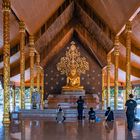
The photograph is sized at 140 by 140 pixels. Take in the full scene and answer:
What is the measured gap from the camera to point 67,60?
2688 cm

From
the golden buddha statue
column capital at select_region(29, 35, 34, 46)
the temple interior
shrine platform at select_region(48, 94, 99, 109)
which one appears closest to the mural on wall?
the temple interior

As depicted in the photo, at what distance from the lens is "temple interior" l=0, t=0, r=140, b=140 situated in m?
11.6

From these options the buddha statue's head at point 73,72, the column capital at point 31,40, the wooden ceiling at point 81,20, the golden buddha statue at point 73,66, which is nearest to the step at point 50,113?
the wooden ceiling at point 81,20

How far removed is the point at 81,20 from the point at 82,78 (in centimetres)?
609

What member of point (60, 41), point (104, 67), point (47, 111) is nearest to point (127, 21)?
point (47, 111)

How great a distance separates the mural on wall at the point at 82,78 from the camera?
28.2 meters

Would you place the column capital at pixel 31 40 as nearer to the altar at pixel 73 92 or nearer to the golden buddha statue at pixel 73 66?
the altar at pixel 73 92

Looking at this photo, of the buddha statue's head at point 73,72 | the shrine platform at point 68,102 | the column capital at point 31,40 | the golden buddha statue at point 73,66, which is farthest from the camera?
the buddha statue's head at point 73,72

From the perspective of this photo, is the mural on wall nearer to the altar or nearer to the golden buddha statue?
the golden buddha statue

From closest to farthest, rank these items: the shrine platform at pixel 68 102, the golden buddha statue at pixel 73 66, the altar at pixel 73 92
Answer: the shrine platform at pixel 68 102 < the altar at pixel 73 92 < the golden buddha statue at pixel 73 66

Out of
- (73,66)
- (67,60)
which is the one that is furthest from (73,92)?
(67,60)

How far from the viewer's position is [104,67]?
2800 cm

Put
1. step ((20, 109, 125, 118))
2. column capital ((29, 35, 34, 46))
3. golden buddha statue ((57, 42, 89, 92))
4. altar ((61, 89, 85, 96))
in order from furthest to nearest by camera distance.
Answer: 1. golden buddha statue ((57, 42, 89, 92))
2. altar ((61, 89, 85, 96))
3. column capital ((29, 35, 34, 46))
4. step ((20, 109, 125, 118))

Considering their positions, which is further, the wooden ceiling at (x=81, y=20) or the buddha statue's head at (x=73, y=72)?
the buddha statue's head at (x=73, y=72)
